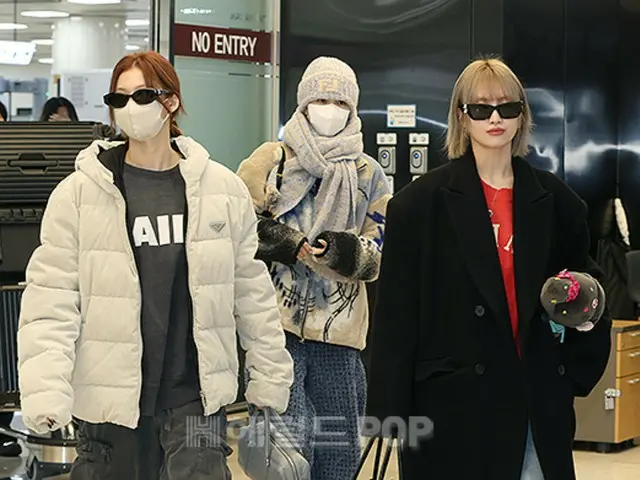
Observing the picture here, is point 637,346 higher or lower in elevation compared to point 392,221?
lower

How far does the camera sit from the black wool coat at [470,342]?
3.45m

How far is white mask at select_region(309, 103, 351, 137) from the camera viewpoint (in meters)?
4.89

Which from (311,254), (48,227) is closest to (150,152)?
(48,227)

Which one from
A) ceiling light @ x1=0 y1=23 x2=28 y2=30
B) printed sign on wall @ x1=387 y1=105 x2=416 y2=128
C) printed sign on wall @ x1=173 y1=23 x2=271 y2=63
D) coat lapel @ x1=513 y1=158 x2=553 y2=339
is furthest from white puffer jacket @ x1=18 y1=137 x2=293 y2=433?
ceiling light @ x1=0 y1=23 x2=28 y2=30

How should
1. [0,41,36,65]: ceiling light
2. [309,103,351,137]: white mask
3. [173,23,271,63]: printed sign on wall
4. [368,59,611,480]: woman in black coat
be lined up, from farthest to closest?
[0,41,36,65]: ceiling light, [173,23,271,63]: printed sign on wall, [309,103,351,137]: white mask, [368,59,611,480]: woman in black coat

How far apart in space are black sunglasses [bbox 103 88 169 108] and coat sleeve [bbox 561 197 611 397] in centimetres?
117

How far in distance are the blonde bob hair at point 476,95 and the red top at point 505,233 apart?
15 cm

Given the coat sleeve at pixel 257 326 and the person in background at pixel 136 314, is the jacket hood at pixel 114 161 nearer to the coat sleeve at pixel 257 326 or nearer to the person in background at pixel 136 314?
the person in background at pixel 136 314

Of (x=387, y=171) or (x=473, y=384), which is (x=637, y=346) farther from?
(x=473, y=384)

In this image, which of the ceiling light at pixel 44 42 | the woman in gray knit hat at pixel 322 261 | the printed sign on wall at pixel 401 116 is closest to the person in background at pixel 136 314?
the woman in gray knit hat at pixel 322 261

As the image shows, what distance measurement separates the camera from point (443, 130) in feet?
28.3

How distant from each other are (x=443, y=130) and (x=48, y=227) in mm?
5384

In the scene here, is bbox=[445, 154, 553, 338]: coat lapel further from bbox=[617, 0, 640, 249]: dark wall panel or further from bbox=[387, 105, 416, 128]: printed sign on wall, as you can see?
bbox=[617, 0, 640, 249]: dark wall panel

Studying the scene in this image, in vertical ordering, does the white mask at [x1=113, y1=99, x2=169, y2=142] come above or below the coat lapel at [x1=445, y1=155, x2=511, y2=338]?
above
